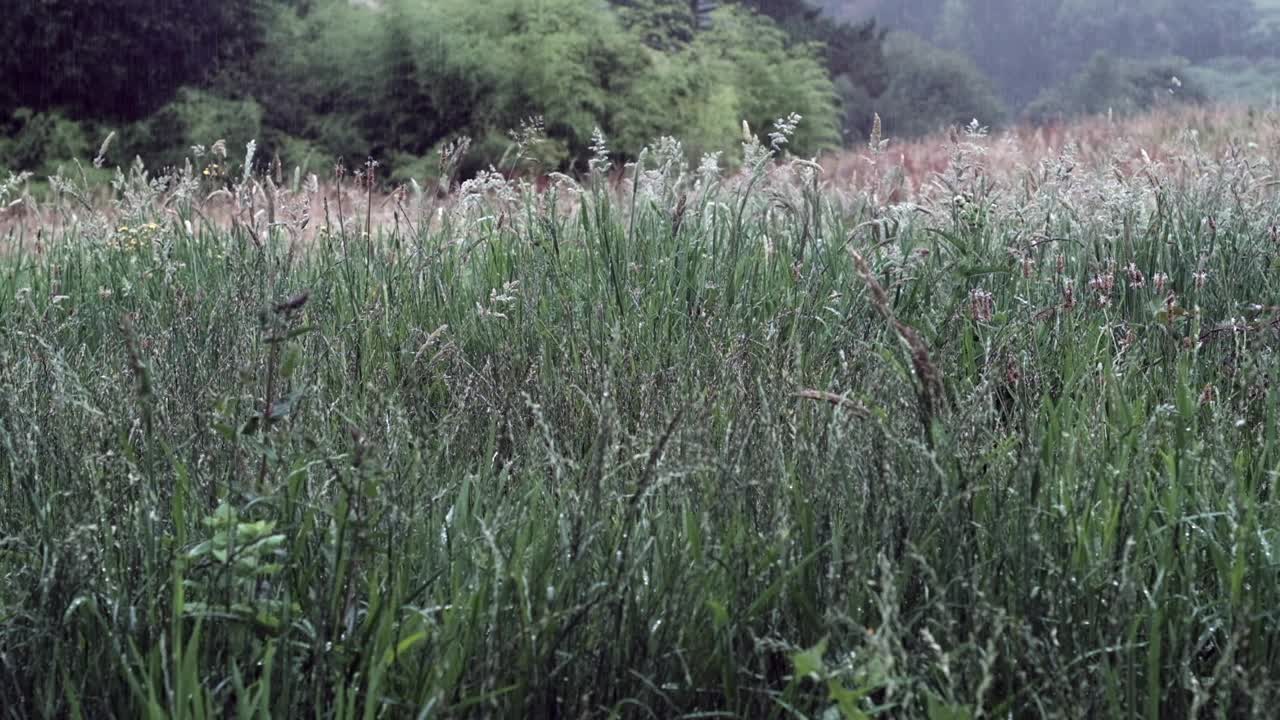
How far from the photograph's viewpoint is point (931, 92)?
203 feet

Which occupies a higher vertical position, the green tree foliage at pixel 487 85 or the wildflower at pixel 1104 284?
the green tree foliage at pixel 487 85

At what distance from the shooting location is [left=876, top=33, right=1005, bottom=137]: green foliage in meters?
55.3

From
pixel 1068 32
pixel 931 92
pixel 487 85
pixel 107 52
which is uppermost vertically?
pixel 1068 32

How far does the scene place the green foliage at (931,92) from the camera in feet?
181

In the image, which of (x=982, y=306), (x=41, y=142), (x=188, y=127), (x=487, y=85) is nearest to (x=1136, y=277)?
(x=982, y=306)

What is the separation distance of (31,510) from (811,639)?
1.30 meters

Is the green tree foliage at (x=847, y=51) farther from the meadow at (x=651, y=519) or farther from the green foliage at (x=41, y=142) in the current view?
the meadow at (x=651, y=519)

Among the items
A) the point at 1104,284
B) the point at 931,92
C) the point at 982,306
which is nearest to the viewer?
the point at 982,306

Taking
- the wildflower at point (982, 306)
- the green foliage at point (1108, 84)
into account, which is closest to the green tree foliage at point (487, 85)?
the wildflower at point (982, 306)

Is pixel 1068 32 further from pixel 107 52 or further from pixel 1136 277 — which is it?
pixel 1136 277

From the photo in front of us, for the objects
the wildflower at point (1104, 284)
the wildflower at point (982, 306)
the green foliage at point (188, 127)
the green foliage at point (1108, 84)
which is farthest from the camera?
the green foliage at point (1108, 84)

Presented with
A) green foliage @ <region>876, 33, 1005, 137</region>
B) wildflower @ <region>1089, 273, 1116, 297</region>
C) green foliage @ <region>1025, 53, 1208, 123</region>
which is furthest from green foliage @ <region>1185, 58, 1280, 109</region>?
wildflower @ <region>1089, 273, 1116, 297</region>

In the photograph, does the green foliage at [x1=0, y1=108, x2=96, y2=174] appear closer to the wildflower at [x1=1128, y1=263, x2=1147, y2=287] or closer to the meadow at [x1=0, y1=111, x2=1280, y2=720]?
the meadow at [x1=0, y1=111, x2=1280, y2=720]

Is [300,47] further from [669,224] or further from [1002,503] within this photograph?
[1002,503]
